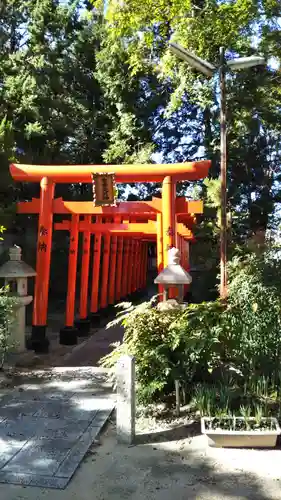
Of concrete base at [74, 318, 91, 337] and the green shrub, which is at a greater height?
the green shrub

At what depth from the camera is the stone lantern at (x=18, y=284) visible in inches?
301

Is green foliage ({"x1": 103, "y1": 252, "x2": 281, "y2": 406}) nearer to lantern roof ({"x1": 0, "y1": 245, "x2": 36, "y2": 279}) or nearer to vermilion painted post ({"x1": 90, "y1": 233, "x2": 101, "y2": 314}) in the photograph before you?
lantern roof ({"x1": 0, "y1": 245, "x2": 36, "y2": 279})

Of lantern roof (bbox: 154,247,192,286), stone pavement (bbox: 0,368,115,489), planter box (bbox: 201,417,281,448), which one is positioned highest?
lantern roof (bbox: 154,247,192,286)

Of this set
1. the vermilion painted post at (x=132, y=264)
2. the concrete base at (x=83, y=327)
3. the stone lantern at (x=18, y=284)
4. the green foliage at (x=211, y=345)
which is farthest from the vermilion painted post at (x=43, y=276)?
the vermilion painted post at (x=132, y=264)

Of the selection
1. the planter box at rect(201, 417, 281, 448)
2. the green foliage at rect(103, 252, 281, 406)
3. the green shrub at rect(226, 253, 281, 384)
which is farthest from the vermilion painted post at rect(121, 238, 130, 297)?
the planter box at rect(201, 417, 281, 448)

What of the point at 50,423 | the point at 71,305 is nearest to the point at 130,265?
the point at 71,305

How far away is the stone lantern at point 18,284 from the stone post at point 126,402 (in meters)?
4.08

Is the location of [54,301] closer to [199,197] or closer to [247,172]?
[199,197]

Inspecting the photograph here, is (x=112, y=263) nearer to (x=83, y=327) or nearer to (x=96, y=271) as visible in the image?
(x=96, y=271)

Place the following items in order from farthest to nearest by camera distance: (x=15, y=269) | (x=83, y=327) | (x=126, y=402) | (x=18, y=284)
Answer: (x=83, y=327), (x=18, y=284), (x=15, y=269), (x=126, y=402)

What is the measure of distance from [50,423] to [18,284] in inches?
155

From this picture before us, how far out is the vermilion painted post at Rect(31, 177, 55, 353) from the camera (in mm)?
8039

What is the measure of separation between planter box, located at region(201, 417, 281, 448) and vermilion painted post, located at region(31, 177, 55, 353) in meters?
4.90

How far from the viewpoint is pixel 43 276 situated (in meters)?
8.09
